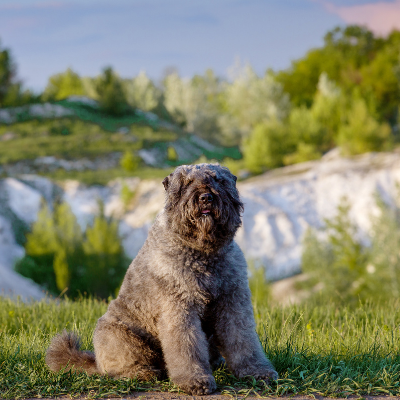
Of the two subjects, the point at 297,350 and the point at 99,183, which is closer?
the point at 297,350

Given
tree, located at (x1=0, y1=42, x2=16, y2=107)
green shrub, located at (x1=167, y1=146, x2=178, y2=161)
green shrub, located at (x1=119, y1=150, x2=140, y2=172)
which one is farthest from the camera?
tree, located at (x1=0, y1=42, x2=16, y2=107)

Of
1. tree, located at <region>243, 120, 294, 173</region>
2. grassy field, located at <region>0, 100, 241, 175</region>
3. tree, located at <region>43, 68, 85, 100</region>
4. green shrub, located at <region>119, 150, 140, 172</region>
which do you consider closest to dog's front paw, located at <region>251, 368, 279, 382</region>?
green shrub, located at <region>119, 150, 140, 172</region>

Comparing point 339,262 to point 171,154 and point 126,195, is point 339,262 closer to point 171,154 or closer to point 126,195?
point 126,195

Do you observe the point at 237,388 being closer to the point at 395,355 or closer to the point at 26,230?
the point at 395,355

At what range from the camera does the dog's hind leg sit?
3641mm

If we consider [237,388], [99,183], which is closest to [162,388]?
[237,388]

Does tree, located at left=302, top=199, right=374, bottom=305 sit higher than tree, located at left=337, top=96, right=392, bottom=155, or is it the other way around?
tree, located at left=337, top=96, right=392, bottom=155

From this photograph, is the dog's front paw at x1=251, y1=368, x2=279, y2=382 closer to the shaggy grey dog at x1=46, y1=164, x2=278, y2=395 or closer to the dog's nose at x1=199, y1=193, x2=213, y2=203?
the shaggy grey dog at x1=46, y1=164, x2=278, y2=395

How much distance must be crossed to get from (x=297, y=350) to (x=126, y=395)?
151 centimetres

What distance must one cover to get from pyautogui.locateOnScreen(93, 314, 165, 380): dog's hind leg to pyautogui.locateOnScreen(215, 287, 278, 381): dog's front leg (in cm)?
55

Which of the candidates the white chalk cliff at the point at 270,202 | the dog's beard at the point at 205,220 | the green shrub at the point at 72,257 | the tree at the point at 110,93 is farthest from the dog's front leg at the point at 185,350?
the tree at the point at 110,93

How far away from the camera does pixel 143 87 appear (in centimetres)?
4306

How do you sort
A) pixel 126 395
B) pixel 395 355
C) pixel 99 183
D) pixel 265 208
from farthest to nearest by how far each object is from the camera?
pixel 99 183
pixel 265 208
pixel 395 355
pixel 126 395

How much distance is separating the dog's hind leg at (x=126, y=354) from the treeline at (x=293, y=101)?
72.9 ft
